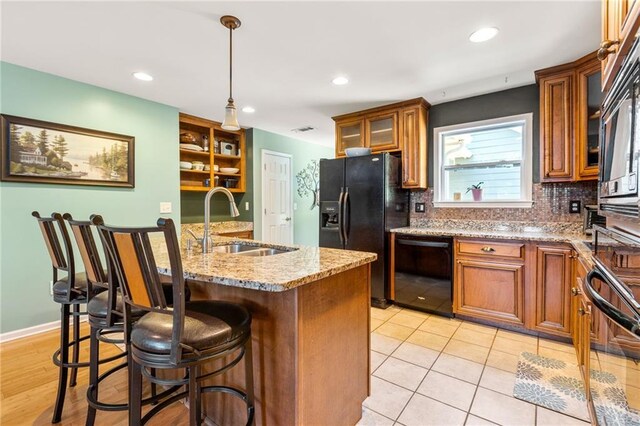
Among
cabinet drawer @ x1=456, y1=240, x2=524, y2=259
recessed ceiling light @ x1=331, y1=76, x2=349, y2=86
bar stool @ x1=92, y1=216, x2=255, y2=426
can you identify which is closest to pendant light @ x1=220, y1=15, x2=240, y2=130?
recessed ceiling light @ x1=331, y1=76, x2=349, y2=86

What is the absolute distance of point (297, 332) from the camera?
3.99 feet

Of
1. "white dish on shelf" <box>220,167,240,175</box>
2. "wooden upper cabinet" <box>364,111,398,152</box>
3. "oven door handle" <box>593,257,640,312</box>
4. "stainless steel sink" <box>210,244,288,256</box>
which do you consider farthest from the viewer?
"white dish on shelf" <box>220,167,240,175</box>

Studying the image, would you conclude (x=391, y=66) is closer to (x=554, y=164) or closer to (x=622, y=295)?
(x=554, y=164)

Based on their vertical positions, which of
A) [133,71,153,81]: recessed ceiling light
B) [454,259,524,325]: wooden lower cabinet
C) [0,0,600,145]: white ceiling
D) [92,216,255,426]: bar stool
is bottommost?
[454,259,524,325]: wooden lower cabinet

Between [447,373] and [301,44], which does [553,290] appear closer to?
[447,373]

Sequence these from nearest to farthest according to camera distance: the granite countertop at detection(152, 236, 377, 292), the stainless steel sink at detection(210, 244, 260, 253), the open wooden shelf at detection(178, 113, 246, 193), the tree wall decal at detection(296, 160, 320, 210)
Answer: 1. the granite countertop at detection(152, 236, 377, 292)
2. the stainless steel sink at detection(210, 244, 260, 253)
3. the open wooden shelf at detection(178, 113, 246, 193)
4. the tree wall decal at detection(296, 160, 320, 210)

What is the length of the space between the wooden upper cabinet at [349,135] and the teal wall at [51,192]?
226 centimetres

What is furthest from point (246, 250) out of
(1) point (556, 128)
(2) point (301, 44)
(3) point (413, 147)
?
(1) point (556, 128)

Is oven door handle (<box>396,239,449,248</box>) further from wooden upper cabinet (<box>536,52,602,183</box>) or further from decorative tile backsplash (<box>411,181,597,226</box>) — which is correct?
wooden upper cabinet (<box>536,52,602,183</box>)

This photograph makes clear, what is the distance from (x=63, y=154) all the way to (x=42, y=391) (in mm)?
2080

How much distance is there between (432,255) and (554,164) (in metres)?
1.36

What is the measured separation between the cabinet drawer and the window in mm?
711

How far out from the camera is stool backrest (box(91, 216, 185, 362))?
0.99m

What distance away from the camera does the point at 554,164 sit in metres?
2.75
